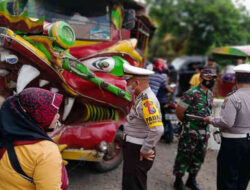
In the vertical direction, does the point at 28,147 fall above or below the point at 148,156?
above

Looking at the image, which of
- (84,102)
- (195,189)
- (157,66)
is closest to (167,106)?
(157,66)

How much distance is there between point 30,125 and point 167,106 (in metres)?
4.35

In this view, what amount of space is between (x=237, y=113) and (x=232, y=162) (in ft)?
1.90

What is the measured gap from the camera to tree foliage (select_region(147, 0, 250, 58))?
653 inches

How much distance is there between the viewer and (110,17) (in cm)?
403

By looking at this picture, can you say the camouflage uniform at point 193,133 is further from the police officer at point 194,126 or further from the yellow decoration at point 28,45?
the yellow decoration at point 28,45

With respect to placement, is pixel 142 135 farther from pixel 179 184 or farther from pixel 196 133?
pixel 179 184

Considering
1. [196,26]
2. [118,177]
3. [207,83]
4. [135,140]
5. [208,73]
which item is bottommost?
[118,177]

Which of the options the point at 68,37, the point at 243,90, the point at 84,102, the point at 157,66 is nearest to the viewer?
the point at 243,90

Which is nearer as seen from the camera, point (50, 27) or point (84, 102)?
point (50, 27)

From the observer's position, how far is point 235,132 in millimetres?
2824

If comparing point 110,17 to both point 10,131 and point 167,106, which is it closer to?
point 167,106

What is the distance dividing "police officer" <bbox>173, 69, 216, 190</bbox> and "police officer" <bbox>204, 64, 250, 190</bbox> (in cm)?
42

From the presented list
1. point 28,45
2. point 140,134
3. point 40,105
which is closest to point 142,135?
point 140,134
